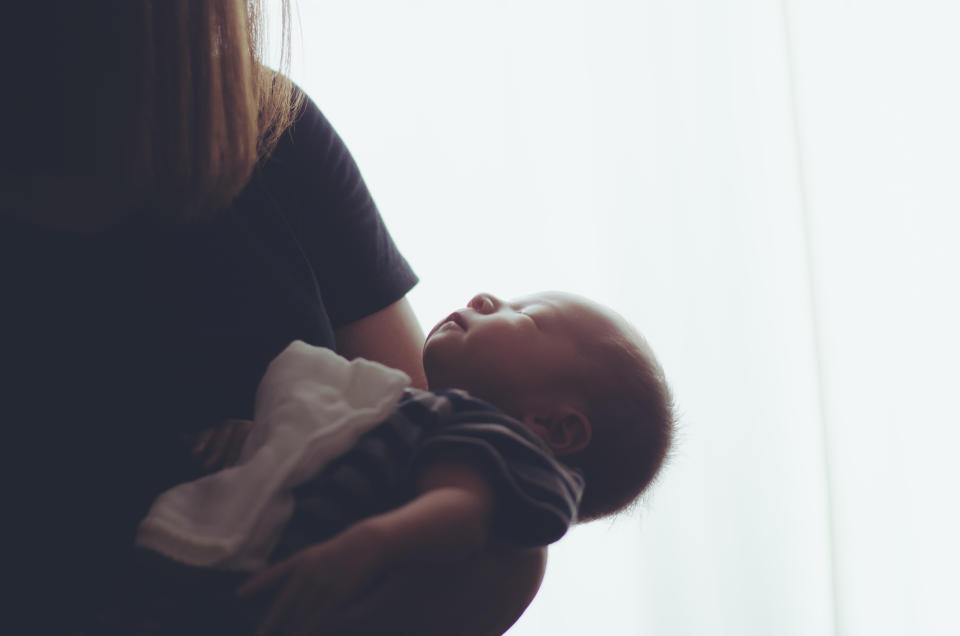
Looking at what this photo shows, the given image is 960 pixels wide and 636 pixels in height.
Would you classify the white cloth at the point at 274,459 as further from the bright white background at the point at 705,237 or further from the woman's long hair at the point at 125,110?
the bright white background at the point at 705,237

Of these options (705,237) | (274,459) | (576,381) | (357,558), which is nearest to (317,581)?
(357,558)

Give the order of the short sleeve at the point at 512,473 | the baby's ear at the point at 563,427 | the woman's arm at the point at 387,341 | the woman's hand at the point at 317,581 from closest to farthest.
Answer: the woman's hand at the point at 317,581 → the short sleeve at the point at 512,473 → the baby's ear at the point at 563,427 → the woman's arm at the point at 387,341

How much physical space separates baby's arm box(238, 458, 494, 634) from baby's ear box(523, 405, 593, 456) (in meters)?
0.29

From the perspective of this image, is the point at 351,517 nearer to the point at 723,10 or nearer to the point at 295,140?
the point at 295,140

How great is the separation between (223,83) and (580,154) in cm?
94

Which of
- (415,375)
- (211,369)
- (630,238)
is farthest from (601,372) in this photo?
(630,238)

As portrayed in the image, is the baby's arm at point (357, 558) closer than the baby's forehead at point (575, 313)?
Yes

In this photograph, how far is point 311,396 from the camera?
2.21 ft

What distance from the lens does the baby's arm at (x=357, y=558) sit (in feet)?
1.66

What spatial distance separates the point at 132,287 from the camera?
2.31 ft

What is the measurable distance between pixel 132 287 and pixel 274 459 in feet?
0.72

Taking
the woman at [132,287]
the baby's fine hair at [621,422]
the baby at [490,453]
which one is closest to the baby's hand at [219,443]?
the woman at [132,287]

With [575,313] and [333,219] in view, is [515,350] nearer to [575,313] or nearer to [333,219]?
[575,313]

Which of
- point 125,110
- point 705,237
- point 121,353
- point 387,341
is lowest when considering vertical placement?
point 705,237
